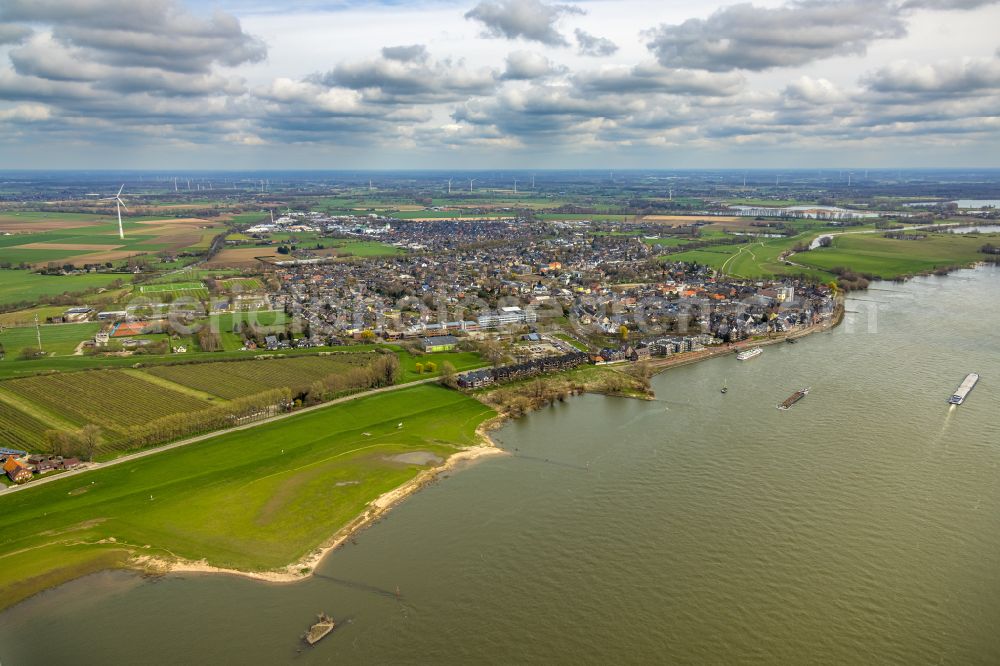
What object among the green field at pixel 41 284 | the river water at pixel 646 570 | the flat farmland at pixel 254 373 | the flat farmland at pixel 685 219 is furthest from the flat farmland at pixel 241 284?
the flat farmland at pixel 685 219

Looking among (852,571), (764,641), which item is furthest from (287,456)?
(852,571)

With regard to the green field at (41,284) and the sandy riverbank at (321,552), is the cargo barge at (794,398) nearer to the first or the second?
the sandy riverbank at (321,552)

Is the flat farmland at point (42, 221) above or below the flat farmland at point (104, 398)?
above

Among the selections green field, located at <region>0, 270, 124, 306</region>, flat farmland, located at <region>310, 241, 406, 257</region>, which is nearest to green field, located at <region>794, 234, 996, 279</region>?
flat farmland, located at <region>310, 241, 406, 257</region>

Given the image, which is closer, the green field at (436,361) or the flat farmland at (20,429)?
the flat farmland at (20,429)

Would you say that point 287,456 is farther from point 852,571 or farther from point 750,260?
point 750,260

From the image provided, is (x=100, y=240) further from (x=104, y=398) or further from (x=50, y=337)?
(x=104, y=398)
